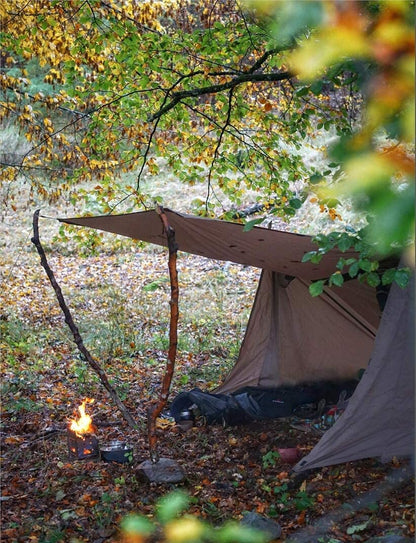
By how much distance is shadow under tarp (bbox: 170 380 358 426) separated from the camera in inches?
175

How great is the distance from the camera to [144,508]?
3256 mm

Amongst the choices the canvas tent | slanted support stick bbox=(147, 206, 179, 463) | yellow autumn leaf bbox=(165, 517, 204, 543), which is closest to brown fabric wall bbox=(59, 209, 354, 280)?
the canvas tent

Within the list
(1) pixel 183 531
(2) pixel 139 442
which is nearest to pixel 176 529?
(1) pixel 183 531

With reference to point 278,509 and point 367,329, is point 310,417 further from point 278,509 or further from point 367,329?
point 278,509

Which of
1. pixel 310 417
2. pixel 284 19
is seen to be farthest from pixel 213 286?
pixel 284 19

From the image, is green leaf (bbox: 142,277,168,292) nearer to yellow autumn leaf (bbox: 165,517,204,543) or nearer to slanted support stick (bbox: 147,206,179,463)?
slanted support stick (bbox: 147,206,179,463)

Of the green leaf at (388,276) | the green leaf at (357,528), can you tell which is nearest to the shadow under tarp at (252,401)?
the green leaf at (357,528)

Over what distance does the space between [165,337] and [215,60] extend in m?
3.03

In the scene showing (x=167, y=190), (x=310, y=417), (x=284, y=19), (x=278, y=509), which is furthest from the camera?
(x=167, y=190)

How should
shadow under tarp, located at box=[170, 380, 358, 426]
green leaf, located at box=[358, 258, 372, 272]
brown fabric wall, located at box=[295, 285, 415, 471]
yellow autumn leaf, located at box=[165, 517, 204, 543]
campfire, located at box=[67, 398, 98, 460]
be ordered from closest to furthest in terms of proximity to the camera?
1. yellow autumn leaf, located at box=[165, 517, 204, 543]
2. green leaf, located at box=[358, 258, 372, 272]
3. brown fabric wall, located at box=[295, 285, 415, 471]
4. campfire, located at box=[67, 398, 98, 460]
5. shadow under tarp, located at box=[170, 380, 358, 426]

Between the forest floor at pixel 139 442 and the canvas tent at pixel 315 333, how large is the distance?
0.18m

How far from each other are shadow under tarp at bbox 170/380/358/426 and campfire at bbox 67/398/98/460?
2.50 ft

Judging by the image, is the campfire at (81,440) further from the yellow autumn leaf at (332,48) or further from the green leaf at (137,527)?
the yellow autumn leaf at (332,48)

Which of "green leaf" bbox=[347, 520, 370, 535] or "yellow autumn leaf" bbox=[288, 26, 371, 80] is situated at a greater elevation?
"yellow autumn leaf" bbox=[288, 26, 371, 80]
